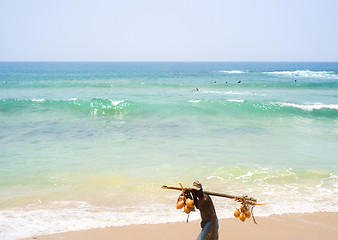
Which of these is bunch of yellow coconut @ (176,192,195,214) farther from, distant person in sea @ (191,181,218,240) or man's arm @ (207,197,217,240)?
man's arm @ (207,197,217,240)

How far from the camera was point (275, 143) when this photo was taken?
46.4 ft

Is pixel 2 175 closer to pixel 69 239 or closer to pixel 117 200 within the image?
pixel 117 200

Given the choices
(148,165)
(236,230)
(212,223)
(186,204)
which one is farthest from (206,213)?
(148,165)

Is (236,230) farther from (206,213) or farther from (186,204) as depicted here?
(186,204)

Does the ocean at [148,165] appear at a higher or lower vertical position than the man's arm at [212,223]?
lower

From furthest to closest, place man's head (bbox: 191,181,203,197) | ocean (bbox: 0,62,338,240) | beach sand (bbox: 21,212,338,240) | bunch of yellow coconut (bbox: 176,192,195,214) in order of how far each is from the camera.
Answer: ocean (bbox: 0,62,338,240)
beach sand (bbox: 21,212,338,240)
man's head (bbox: 191,181,203,197)
bunch of yellow coconut (bbox: 176,192,195,214)

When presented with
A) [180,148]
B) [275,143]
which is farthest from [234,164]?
[275,143]

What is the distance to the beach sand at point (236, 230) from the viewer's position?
6.43 m

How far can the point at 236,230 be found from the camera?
666 cm

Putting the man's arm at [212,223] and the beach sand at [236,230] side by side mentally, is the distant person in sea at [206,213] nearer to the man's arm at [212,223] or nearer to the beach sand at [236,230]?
the man's arm at [212,223]

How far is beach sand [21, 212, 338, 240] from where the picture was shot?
6.43 m

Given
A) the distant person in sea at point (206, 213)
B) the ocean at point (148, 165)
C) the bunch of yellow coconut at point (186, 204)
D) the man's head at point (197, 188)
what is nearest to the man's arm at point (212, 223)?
the distant person in sea at point (206, 213)

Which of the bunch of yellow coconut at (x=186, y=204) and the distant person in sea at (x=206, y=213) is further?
the distant person in sea at (x=206, y=213)

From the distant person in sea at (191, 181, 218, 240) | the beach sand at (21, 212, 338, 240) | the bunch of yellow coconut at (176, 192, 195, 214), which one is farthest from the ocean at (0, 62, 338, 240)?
the bunch of yellow coconut at (176, 192, 195, 214)
